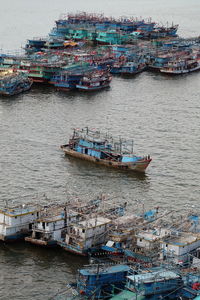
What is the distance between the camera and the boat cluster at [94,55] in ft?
278

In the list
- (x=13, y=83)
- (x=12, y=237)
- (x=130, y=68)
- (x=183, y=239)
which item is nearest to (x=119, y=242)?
(x=183, y=239)

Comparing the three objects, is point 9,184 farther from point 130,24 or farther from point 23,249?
point 130,24

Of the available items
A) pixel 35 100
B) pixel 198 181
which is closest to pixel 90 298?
pixel 198 181

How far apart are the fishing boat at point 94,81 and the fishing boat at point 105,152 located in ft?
84.5

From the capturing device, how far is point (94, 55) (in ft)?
325

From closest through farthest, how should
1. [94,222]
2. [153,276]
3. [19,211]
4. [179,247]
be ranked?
[153,276]
[179,247]
[94,222]
[19,211]

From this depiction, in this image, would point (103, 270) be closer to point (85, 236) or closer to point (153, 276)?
point (153, 276)

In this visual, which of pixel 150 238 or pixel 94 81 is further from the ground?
pixel 94 81

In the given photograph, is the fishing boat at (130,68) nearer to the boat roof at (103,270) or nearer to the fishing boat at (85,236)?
the fishing boat at (85,236)

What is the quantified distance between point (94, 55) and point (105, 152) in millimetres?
46842

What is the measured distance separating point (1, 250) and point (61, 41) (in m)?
78.5

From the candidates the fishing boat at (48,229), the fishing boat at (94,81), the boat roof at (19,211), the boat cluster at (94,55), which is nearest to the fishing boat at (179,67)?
the boat cluster at (94,55)

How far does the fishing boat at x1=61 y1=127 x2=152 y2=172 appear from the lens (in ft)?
174

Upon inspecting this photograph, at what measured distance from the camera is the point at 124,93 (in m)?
84.6
